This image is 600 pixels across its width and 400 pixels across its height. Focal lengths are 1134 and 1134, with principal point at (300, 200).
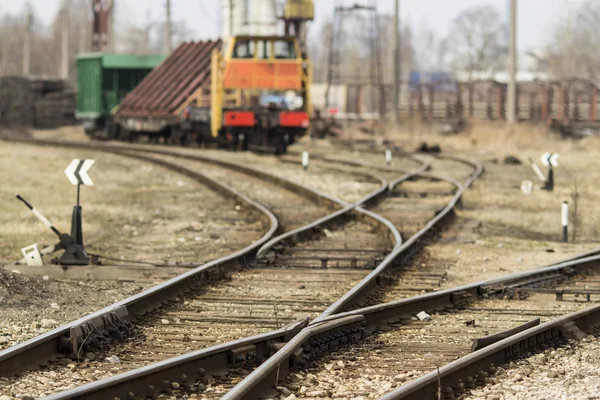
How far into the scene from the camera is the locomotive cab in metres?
30.6

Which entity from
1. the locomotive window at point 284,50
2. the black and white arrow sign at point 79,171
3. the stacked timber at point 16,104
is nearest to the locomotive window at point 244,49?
the locomotive window at point 284,50

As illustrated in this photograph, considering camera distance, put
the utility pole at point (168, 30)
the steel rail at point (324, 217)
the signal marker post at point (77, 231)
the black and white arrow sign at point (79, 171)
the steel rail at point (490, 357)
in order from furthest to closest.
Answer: the utility pole at point (168, 30), the steel rail at point (324, 217), the black and white arrow sign at point (79, 171), the signal marker post at point (77, 231), the steel rail at point (490, 357)

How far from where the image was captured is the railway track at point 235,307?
7227 mm

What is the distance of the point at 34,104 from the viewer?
5597cm

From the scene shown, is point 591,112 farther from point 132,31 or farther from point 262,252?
point 132,31

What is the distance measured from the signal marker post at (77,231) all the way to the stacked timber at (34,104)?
147ft

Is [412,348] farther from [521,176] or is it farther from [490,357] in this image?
[521,176]

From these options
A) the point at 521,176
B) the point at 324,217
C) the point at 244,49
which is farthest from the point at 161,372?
the point at 244,49

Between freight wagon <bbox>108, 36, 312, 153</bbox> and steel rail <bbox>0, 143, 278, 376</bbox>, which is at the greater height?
freight wagon <bbox>108, 36, 312, 153</bbox>

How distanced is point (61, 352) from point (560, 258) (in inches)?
264

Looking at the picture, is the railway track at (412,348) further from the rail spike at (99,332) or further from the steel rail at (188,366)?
the rail spike at (99,332)

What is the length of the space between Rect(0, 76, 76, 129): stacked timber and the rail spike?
160 ft

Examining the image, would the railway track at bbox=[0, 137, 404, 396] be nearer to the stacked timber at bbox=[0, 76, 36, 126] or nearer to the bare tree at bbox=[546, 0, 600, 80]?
the stacked timber at bbox=[0, 76, 36, 126]

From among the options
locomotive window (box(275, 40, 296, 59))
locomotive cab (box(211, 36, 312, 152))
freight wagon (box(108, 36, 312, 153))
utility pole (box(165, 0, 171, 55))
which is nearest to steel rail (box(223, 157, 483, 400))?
locomotive cab (box(211, 36, 312, 152))
